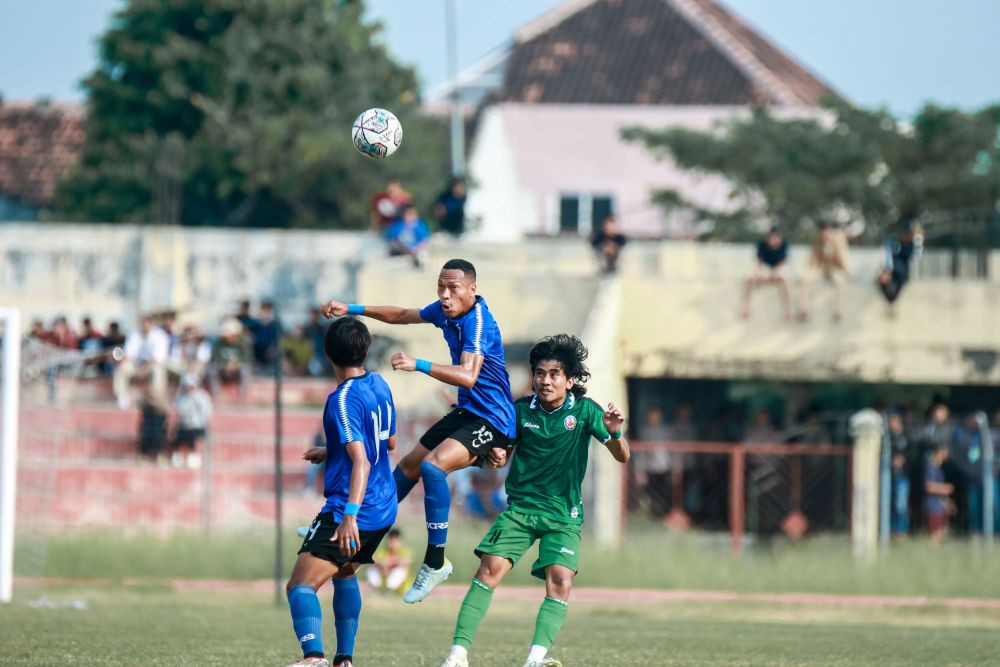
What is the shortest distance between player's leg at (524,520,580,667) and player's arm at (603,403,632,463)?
49 centimetres

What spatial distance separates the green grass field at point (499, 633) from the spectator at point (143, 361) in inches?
231

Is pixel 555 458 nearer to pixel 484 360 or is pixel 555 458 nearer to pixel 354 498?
pixel 484 360

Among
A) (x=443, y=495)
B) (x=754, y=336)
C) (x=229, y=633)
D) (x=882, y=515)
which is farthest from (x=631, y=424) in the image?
(x=443, y=495)

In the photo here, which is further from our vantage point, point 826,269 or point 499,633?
point 826,269

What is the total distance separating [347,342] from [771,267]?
54.7 feet

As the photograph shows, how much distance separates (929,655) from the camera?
11.4 meters

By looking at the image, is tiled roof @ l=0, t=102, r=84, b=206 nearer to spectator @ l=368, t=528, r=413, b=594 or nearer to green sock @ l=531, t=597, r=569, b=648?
spectator @ l=368, t=528, r=413, b=594

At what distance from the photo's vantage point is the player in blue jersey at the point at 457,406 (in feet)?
31.1

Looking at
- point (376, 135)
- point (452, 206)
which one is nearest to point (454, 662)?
point (376, 135)

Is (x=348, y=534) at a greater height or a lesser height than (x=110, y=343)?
lesser

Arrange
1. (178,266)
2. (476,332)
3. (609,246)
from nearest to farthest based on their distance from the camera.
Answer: (476,332)
(609,246)
(178,266)

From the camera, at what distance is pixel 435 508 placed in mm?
9758

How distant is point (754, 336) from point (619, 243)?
252cm

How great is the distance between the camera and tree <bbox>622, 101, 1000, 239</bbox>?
33688mm
